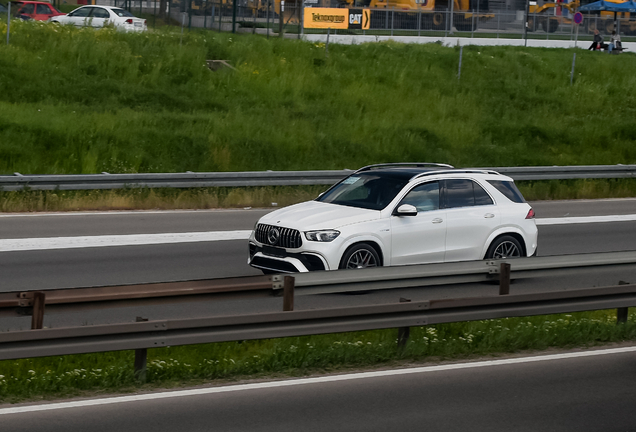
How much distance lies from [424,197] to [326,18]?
101ft

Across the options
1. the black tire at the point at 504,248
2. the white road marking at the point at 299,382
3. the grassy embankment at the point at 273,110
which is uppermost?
the grassy embankment at the point at 273,110

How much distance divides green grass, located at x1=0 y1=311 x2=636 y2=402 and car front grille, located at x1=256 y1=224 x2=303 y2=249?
179cm

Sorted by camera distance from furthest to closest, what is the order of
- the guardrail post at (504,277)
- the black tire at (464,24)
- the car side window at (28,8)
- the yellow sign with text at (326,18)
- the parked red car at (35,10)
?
1. the black tire at (464,24)
2. the yellow sign with text at (326,18)
3. the car side window at (28,8)
4. the parked red car at (35,10)
5. the guardrail post at (504,277)

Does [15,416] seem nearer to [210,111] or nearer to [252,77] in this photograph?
[210,111]

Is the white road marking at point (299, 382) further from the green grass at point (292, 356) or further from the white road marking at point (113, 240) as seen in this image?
the white road marking at point (113, 240)

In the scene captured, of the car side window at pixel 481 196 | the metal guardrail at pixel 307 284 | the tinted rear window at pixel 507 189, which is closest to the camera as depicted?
the metal guardrail at pixel 307 284

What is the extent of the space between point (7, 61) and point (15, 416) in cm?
2408

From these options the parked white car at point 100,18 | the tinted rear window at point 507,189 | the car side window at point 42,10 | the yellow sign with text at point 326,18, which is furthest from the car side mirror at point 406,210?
the car side window at point 42,10

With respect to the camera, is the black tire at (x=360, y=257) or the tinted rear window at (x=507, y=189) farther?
the tinted rear window at (x=507, y=189)

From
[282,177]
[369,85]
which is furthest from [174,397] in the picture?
[369,85]

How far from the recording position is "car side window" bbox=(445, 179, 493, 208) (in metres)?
12.0

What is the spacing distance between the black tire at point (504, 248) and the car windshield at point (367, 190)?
156 centimetres

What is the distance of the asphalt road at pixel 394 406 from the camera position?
6398mm

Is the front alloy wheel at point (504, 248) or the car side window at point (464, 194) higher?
the car side window at point (464, 194)
